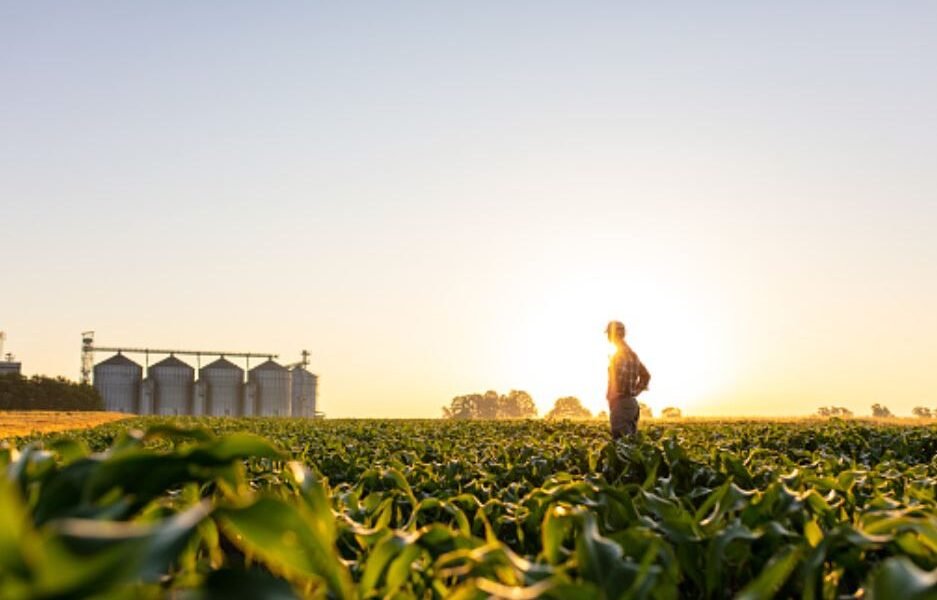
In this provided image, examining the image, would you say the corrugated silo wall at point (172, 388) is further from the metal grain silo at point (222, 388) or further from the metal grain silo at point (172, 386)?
the metal grain silo at point (222, 388)

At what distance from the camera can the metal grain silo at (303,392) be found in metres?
120

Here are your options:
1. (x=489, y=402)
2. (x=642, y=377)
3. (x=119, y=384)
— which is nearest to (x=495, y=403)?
(x=489, y=402)

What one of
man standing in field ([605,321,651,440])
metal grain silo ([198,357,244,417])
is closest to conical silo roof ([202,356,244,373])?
metal grain silo ([198,357,244,417])

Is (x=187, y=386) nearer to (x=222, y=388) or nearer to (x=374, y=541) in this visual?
(x=222, y=388)

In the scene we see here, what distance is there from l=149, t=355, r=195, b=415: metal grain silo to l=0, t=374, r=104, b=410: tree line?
1889cm

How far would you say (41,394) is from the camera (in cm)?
8438

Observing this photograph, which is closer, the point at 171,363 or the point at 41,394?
the point at 41,394

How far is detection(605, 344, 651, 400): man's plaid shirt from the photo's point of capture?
13.8m

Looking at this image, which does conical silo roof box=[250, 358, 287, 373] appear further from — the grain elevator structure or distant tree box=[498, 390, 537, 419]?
distant tree box=[498, 390, 537, 419]

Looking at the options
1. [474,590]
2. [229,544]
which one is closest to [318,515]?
[474,590]

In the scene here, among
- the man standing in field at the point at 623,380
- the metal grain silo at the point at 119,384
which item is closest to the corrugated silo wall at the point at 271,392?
the metal grain silo at the point at 119,384

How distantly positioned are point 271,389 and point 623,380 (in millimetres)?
102391

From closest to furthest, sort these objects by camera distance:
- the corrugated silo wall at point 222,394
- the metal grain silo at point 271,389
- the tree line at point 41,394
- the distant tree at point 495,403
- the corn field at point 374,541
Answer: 1. the corn field at point 374,541
2. the tree line at point 41,394
3. the corrugated silo wall at point 222,394
4. the metal grain silo at point 271,389
5. the distant tree at point 495,403

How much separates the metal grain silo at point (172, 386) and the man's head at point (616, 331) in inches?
3964
